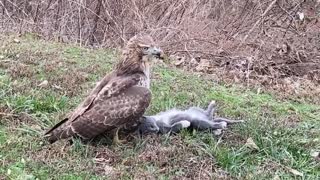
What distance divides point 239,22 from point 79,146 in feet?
20.4

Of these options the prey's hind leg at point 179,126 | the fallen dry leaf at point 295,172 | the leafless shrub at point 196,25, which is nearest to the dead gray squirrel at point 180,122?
the prey's hind leg at point 179,126

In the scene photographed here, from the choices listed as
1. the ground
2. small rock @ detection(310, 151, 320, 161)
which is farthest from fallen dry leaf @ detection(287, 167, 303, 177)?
small rock @ detection(310, 151, 320, 161)

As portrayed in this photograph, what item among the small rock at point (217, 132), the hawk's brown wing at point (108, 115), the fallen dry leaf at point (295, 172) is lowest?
the fallen dry leaf at point (295, 172)

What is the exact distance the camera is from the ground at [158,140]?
15.3 feet

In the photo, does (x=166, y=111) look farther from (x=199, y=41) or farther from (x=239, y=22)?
(x=239, y=22)

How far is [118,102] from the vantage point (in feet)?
16.2

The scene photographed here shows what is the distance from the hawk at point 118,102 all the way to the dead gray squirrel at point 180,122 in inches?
9.6

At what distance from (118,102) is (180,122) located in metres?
0.62

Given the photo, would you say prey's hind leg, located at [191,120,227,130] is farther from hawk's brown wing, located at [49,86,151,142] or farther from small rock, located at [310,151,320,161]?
small rock, located at [310,151,320,161]

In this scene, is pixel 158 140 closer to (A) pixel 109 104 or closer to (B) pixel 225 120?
(A) pixel 109 104

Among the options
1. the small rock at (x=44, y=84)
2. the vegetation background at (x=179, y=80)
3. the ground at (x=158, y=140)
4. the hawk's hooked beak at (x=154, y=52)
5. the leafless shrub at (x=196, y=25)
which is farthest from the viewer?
the leafless shrub at (x=196, y=25)

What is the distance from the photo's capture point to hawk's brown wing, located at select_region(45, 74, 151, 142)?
4895mm

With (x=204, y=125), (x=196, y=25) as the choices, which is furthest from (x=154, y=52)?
(x=196, y=25)

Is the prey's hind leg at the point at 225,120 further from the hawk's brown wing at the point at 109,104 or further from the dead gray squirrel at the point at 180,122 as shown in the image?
the hawk's brown wing at the point at 109,104
